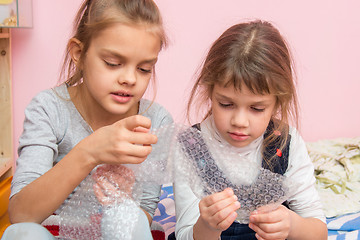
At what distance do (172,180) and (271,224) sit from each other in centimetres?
23

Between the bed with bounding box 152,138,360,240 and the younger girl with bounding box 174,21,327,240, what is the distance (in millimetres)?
247

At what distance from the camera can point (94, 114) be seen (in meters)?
1.05

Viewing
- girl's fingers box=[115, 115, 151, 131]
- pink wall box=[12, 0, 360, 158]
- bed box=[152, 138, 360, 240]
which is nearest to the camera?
girl's fingers box=[115, 115, 151, 131]

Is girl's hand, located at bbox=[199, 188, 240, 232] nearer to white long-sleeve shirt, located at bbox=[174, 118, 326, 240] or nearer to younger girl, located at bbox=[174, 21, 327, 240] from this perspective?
younger girl, located at bbox=[174, 21, 327, 240]

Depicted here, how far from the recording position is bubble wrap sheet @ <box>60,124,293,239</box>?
875mm

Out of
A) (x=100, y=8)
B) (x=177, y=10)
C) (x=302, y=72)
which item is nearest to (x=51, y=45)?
(x=177, y=10)

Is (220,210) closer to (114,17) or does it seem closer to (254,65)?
(254,65)

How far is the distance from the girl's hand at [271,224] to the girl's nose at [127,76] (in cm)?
34

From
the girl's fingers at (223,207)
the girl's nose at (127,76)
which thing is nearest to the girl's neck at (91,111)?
the girl's nose at (127,76)

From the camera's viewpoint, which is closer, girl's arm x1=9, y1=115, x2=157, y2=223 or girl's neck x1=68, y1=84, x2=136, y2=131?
girl's arm x1=9, y1=115, x2=157, y2=223

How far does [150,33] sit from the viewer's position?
3.11ft

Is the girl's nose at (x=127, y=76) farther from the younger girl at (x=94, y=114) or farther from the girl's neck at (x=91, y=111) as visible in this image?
the girl's neck at (x=91, y=111)

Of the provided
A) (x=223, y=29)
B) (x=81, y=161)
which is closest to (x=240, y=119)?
(x=81, y=161)

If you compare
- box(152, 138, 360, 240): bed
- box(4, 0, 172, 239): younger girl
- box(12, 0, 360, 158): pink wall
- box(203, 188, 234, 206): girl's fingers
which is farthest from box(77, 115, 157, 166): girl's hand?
box(12, 0, 360, 158): pink wall
